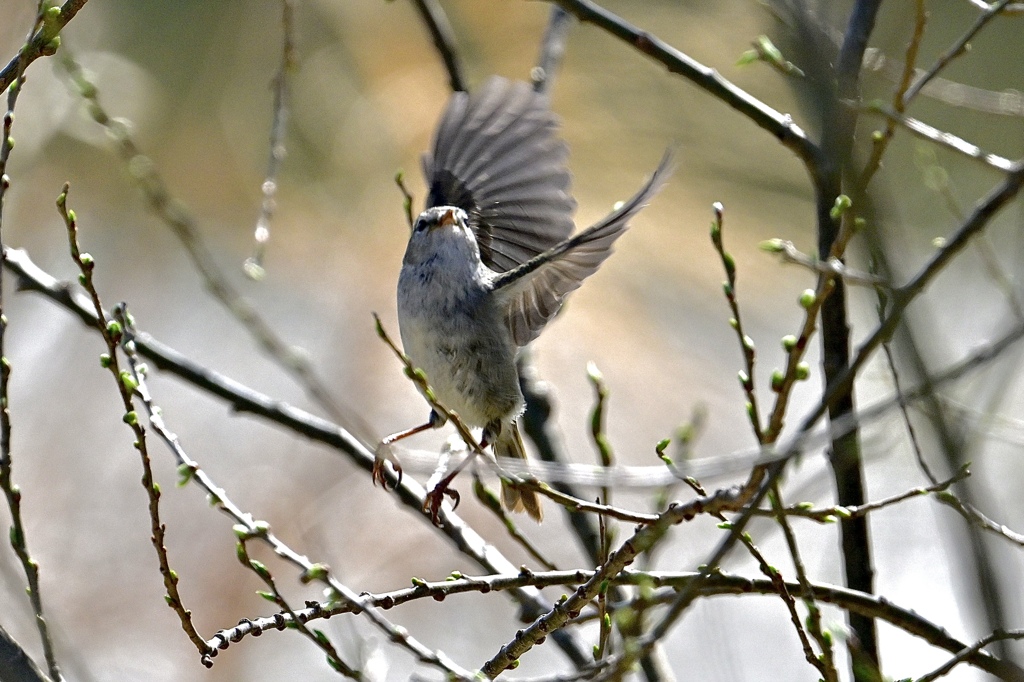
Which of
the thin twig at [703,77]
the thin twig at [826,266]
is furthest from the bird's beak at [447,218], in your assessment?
the thin twig at [826,266]

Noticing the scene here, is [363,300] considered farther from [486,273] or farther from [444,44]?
[486,273]

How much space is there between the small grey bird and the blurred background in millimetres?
1723

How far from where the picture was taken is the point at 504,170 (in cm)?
245

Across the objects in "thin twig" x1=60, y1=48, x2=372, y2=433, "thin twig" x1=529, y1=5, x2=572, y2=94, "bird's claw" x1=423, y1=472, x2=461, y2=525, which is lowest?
"bird's claw" x1=423, y1=472, x2=461, y2=525

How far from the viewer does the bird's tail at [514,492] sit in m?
2.28

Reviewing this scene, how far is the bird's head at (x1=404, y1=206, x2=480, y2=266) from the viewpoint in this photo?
2391 millimetres

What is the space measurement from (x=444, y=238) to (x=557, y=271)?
0.36m

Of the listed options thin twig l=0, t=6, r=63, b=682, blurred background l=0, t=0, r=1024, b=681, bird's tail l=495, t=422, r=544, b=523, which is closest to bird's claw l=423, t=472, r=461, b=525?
bird's tail l=495, t=422, r=544, b=523

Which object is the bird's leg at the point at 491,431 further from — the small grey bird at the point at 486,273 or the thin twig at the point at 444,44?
the thin twig at the point at 444,44

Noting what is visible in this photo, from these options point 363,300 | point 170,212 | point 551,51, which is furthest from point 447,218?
point 363,300

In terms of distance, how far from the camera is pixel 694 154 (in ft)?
20.5

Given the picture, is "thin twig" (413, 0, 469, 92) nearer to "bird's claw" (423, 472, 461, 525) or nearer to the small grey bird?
the small grey bird

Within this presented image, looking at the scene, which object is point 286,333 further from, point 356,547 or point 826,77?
point 826,77

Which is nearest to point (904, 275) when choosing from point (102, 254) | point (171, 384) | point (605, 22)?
point (605, 22)
